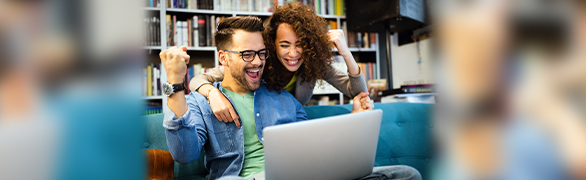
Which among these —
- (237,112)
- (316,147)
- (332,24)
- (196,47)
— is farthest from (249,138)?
(332,24)

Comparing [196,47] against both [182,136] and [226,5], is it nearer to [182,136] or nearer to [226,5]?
[226,5]

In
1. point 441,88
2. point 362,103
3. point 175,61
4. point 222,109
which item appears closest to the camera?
point 441,88

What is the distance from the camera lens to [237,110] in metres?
1.41

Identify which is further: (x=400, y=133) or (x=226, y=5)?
(x=226, y=5)

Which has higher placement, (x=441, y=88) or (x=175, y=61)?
(x=175, y=61)

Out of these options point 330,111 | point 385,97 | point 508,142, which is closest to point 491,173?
point 508,142

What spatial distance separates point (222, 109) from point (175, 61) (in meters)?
0.34

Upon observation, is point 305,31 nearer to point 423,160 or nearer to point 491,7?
point 423,160

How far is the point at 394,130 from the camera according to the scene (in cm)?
170

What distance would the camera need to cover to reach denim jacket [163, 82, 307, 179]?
42.1 inches

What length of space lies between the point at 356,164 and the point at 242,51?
2.36 ft

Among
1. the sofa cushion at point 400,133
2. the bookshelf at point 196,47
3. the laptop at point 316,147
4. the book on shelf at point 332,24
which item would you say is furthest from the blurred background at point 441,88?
the book on shelf at point 332,24

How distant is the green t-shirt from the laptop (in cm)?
42

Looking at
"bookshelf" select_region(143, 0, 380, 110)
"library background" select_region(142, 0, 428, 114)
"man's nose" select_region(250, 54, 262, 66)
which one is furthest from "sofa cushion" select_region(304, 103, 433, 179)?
"bookshelf" select_region(143, 0, 380, 110)
